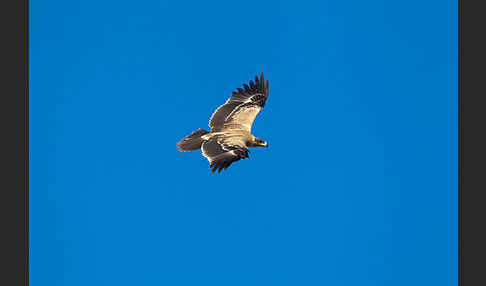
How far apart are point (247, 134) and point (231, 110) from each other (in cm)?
92

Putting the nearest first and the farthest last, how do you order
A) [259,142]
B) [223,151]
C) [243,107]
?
1. [223,151]
2. [259,142]
3. [243,107]

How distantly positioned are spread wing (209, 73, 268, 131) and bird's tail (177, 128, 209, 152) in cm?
39

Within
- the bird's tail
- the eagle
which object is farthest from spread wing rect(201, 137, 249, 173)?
the bird's tail

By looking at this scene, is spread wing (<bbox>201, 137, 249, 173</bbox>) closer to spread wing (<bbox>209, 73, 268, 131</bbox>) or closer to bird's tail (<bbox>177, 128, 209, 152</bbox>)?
bird's tail (<bbox>177, 128, 209, 152</bbox>)

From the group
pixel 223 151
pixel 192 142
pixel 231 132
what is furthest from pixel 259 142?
pixel 223 151

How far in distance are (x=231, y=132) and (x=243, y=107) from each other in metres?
1.24

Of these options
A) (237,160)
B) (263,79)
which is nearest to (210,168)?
(237,160)

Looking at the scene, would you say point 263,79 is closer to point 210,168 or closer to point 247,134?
point 247,134

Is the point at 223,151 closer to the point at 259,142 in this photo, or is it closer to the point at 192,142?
the point at 192,142

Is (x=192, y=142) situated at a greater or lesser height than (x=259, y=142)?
lesser

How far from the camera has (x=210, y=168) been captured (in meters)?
10.8

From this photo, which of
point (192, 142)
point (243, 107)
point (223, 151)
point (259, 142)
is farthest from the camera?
point (243, 107)

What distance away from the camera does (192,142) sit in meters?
12.2

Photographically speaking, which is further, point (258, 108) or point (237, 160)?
point (258, 108)
